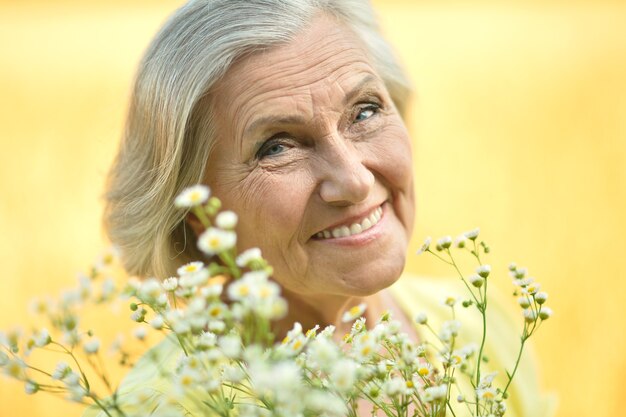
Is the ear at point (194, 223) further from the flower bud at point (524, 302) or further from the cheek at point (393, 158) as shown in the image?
the flower bud at point (524, 302)

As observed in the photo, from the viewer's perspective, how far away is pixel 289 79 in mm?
1111

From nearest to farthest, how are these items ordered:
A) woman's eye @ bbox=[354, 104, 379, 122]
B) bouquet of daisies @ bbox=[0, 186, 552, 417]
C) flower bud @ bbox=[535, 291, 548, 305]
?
1. bouquet of daisies @ bbox=[0, 186, 552, 417]
2. flower bud @ bbox=[535, 291, 548, 305]
3. woman's eye @ bbox=[354, 104, 379, 122]

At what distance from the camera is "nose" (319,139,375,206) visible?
1086mm

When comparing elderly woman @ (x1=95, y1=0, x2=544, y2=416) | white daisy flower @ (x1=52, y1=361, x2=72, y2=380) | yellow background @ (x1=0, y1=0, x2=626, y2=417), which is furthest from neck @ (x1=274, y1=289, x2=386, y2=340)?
yellow background @ (x1=0, y1=0, x2=626, y2=417)

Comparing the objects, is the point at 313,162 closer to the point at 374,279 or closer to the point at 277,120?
the point at 277,120

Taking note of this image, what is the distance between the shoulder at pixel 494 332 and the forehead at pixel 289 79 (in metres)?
0.69

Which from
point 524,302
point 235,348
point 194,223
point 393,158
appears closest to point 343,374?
point 235,348

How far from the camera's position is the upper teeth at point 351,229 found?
3.76 feet

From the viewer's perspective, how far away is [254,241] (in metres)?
1.20

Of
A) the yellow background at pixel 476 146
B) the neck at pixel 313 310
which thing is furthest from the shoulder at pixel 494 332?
the yellow background at pixel 476 146

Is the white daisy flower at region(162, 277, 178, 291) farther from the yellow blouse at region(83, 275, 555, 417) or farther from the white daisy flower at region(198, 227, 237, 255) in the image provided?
the yellow blouse at region(83, 275, 555, 417)

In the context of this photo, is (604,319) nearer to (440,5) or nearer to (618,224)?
(618,224)

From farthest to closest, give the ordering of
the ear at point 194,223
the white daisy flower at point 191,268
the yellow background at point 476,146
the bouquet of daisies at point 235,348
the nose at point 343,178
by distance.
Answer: the yellow background at point 476,146 → the ear at point 194,223 → the nose at point 343,178 → the white daisy flower at point 191,268 → the bouquet of daisies at point 235,348

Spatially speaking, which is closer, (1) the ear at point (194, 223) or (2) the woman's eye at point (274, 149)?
(2) the woman's eye at point (274, 149)
